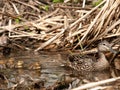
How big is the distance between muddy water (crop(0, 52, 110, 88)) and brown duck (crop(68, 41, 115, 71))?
0.45 feet

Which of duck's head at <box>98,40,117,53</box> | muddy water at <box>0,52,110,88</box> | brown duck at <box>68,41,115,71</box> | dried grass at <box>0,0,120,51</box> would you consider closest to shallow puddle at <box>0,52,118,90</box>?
muddy water at <box>0,52,110,88</box>

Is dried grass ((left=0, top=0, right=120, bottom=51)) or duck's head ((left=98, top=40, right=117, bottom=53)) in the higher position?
dried grass ((left=0, top=0, right=120, bottom=51))

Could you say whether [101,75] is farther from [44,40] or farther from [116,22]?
[44,40]

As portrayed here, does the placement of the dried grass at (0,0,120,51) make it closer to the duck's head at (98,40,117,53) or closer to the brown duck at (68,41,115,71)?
the duck's head at (98,40,117,53)

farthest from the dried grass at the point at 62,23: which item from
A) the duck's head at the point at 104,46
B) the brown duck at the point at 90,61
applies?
the brown duck at the point at 90,61

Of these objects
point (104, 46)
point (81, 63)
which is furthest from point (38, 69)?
point (104, 46)

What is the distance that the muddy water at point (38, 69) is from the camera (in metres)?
6.93

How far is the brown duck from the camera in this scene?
26.0 feet

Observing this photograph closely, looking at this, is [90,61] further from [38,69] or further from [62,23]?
[62,23]

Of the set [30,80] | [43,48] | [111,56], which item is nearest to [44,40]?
[43,48]

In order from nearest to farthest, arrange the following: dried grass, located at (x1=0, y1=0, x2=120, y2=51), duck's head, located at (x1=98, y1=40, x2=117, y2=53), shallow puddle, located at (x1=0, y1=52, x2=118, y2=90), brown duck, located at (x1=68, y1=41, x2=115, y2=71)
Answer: shallow puddle, located at (x1=0, y1=52, x2=118, y2=90)
brown duck, located at (x1=68, y1=41, x2=115, y2=71)
duck's head, located at (x1=98, y1=40, x2=117, y2=53)
dried grass, located at (x1=0, y1=0, x2=120, y2=51)

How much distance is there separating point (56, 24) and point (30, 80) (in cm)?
266

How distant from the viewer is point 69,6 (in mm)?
9562

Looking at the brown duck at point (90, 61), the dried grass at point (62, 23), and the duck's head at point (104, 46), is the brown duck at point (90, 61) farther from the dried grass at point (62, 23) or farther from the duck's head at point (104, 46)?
the dried grass at point (62, 23)
